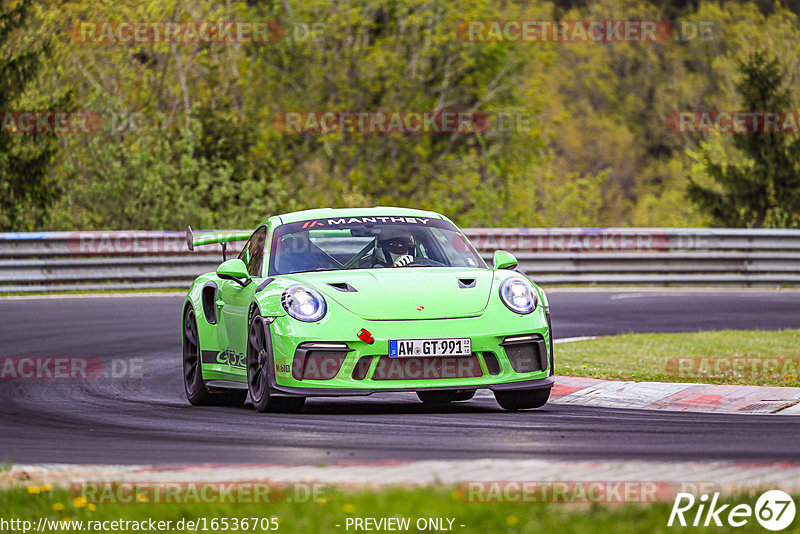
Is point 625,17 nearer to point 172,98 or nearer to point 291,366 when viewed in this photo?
point 172,98

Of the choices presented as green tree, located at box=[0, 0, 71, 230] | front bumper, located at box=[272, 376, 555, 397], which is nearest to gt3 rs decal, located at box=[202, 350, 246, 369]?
front bumper, located at box=[272, 376, 555, 397]

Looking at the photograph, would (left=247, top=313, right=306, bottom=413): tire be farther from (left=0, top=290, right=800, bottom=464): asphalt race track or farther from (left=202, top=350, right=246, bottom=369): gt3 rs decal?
(left=202, top=350, right=246, bottom=369): gt3 rs decal

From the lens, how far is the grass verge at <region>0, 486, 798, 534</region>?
4.93 m

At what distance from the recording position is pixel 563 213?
44250mm

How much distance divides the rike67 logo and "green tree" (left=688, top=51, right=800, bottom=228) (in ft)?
84.1

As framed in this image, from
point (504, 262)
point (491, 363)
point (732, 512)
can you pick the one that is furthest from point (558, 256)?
point (732, 512)

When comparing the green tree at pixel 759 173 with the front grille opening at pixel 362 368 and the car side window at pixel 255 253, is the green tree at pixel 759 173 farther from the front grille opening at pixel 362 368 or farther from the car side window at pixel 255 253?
the front grille opening at pixel 362 368

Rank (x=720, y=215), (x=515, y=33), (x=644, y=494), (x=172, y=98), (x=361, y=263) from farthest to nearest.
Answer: (x=515, y=33), (x=172, y=98), (x=720, y=215), (x=361, y=263), (x=644, y=494)

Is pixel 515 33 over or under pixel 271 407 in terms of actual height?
over

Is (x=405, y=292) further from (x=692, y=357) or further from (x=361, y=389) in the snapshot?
(x=692, y=357)

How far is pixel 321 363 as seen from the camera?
8734mm

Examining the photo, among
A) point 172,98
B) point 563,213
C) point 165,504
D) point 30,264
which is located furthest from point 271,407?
point 563,213

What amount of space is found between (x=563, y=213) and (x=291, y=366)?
36.1m

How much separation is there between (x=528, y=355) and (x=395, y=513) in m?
4.07
